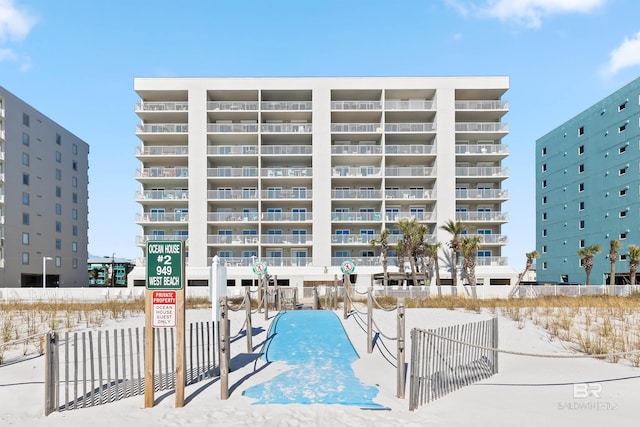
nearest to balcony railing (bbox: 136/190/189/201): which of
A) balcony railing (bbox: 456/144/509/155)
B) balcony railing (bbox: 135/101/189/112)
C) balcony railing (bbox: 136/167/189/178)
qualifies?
balcony railing (bbox: 136/167/189/178)

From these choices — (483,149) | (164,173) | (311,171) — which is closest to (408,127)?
(483,149)

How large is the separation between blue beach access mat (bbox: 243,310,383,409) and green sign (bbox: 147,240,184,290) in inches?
112

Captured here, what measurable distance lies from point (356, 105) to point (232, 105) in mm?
13687

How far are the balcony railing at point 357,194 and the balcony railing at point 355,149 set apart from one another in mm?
4333

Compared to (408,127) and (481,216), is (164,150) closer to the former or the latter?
(408,127)

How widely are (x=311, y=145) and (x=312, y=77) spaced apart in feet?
24.6

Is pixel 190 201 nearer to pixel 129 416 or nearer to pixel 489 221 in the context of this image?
pixel 489 221

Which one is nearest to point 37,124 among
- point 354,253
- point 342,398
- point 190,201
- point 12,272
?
point 12,272

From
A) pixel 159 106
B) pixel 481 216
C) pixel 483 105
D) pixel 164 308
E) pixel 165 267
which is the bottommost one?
pixel 164 308

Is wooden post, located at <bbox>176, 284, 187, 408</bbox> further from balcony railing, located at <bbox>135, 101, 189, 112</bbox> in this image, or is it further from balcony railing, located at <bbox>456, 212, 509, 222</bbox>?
balcony railing, located at <bbox>135, 101, 189, 112</bbox>

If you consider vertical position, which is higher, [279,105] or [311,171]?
[279,105]

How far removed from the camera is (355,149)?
4525 cm

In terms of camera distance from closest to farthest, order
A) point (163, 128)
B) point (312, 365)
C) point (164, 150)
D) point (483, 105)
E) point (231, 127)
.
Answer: point (312, 365)
point (231, 127)
point (163, 128)
point (164, 150)
point (483, 105)

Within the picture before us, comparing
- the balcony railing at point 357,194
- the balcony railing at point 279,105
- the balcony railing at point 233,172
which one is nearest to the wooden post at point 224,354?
the balcony railing at point 233,172
